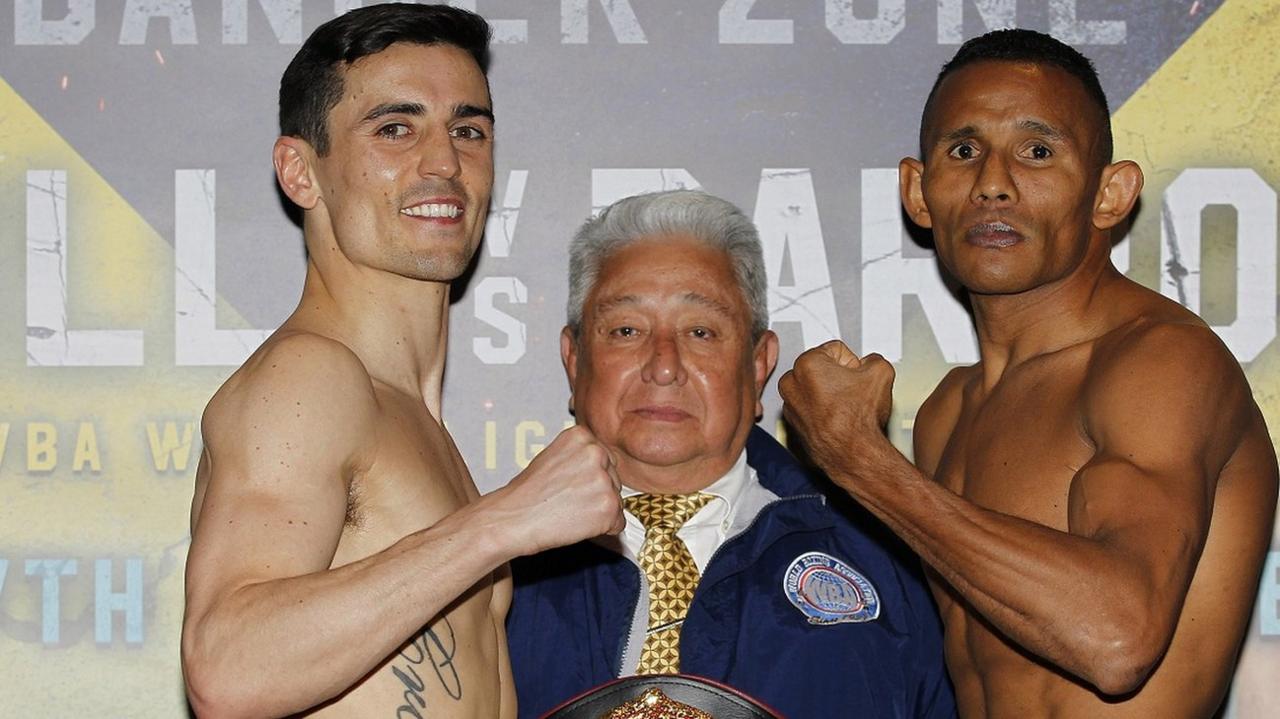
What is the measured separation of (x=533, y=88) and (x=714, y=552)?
0.97 meters

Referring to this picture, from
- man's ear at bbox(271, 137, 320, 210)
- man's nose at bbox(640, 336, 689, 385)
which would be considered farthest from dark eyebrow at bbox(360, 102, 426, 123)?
man's nose at bbox(640, 336, 689, 385)

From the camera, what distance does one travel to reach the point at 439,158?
1.86 metres

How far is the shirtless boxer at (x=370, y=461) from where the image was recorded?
1486 mm

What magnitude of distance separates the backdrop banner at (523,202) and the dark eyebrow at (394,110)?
0.83m

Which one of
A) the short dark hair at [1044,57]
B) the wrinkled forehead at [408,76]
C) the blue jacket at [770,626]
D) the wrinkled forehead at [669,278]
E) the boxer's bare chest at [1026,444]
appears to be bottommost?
the blue jacket at [770,626]

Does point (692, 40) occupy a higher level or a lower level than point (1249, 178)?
higher

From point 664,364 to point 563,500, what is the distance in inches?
33.4

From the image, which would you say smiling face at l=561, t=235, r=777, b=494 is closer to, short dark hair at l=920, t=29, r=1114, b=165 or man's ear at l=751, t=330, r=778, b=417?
man's ear at l=751, t=330, r=778, b=417

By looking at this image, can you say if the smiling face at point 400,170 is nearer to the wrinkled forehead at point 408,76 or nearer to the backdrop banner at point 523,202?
the wrinkled forehead at point 408,76

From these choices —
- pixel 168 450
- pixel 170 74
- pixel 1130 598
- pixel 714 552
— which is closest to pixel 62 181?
pixel 170 74

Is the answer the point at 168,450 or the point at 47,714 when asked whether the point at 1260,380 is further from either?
the point at 47,714

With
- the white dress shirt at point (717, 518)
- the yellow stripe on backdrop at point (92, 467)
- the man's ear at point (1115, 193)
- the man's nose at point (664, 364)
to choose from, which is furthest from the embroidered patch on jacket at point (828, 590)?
the yellow stripe on backdrop at point (92, 467)

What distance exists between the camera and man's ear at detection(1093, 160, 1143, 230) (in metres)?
2.07

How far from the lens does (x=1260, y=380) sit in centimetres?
270
